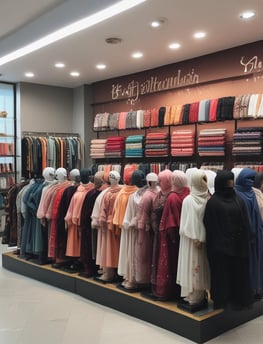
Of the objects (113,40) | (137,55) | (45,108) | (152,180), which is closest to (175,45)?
(137,55)

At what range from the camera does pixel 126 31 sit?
5.45 metres

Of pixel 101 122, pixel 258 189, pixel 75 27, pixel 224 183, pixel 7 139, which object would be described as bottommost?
pixel 258 189

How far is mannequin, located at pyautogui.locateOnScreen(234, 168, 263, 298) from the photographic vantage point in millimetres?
3840

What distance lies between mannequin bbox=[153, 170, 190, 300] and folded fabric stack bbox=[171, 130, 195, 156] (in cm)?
293

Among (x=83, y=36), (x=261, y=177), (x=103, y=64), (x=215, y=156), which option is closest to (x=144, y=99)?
(x=103, y=64)

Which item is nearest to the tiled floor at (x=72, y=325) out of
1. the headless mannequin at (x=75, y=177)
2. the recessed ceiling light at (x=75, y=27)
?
the headless mannequin at (x=75, y=177)

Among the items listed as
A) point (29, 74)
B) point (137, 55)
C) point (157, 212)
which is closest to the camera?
point (157, 212)

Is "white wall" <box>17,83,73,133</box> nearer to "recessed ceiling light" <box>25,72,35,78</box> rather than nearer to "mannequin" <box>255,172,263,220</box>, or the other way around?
"recessed ceiling light" <box>25,72,35,78</box>

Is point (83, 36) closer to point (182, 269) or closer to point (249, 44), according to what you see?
point (249, 44)

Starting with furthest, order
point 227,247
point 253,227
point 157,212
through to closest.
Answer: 1. point 157,212
2. point 253,227
3. point 227,247

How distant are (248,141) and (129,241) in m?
2.68

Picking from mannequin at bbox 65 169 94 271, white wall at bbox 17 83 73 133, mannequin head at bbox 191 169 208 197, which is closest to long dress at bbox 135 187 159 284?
mannequin head at bbox 191 169 208 197

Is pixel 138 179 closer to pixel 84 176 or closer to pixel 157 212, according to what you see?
pixel 157 212

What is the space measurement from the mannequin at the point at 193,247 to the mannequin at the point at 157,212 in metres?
0.33
